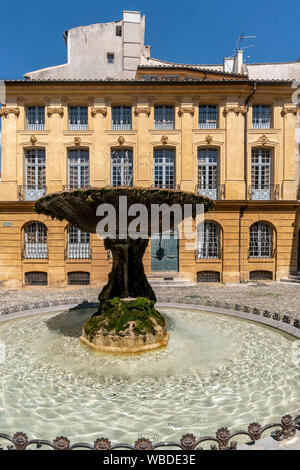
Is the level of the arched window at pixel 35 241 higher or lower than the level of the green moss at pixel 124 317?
higher

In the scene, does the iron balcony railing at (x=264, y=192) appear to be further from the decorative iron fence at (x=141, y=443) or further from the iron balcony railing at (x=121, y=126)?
the decorative iron fence at (x=141, y=443)

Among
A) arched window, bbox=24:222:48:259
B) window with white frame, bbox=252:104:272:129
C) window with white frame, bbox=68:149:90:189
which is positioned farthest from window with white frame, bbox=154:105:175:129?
arched window, bbox=24:222:48:259

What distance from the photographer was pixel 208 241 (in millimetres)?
17719

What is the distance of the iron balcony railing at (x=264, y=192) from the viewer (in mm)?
17797

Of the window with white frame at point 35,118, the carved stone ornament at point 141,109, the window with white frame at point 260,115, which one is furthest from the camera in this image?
the window with white frame at point 260,115

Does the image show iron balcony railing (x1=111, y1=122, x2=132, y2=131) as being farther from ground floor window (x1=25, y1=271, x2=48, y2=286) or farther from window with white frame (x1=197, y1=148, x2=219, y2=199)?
ground floor window (x1=25, y1=271, x2=48, y2=286)

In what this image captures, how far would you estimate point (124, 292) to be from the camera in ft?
23.8

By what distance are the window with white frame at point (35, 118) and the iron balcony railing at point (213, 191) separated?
402 inches

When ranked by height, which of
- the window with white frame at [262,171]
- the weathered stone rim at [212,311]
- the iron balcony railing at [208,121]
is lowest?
the weathered stone rim at [212,311]

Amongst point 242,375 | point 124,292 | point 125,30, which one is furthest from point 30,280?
point 125,30

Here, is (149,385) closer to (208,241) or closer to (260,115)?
(208,241)

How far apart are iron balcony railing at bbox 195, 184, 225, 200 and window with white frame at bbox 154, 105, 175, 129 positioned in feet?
13.6

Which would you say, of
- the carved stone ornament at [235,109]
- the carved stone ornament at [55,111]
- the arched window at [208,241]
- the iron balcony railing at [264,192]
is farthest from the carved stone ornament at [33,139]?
the iron balcony railing at [264,192]
